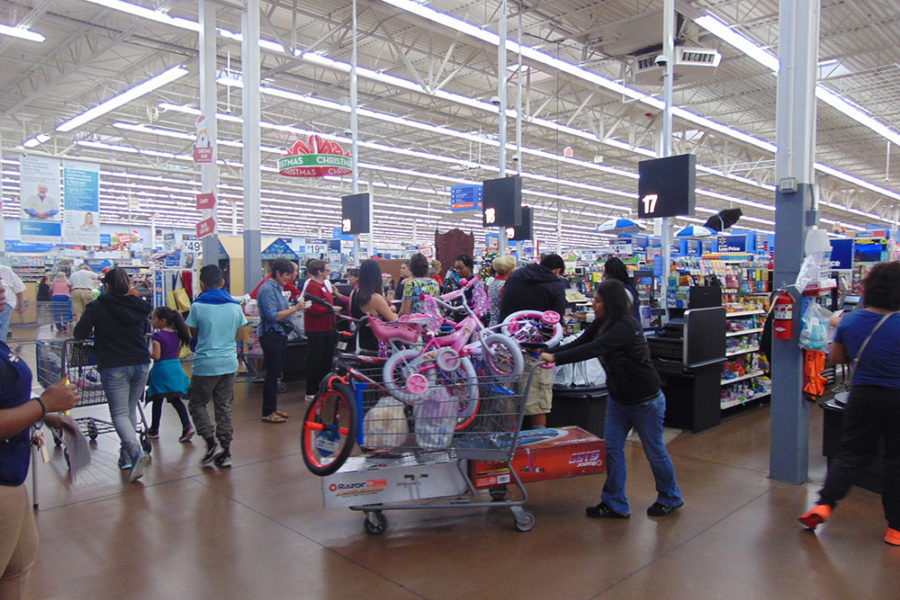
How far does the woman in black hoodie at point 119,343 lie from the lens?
415 centimetres

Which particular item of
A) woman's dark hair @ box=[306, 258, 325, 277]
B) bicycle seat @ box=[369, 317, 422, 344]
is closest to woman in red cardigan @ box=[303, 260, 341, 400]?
woman's dark hair @ box=[306, 258, 325, 277]

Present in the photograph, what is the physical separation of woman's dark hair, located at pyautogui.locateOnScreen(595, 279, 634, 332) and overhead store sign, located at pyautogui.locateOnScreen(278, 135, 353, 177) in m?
6.31

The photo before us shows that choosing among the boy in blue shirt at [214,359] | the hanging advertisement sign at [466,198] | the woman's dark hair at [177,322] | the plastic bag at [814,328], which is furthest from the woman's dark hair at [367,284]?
the hanging advertisement sign at [466,198]

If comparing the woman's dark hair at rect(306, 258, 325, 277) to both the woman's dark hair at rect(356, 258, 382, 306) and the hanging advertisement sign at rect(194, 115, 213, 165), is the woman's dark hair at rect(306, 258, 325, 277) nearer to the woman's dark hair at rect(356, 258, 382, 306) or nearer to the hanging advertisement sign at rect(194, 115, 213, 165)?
the woman's dark hair at rect(356, 258, 382, 306)

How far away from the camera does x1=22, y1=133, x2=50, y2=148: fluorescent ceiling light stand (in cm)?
1722

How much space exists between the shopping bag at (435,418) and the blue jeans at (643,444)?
102cm

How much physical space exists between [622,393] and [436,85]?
9965 mm

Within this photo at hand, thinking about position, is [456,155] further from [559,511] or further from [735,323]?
[559,511]

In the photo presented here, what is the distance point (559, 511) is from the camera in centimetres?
367

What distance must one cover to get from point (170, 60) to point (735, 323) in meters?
12.0

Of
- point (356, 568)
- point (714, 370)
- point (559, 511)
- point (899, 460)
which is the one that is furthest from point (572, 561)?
point (714, 370)

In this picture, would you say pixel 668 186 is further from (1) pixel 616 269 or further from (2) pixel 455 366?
(2) pixel 455 366

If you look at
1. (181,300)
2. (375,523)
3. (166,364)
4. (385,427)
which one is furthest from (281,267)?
(181,300)

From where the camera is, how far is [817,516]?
3.27 m
